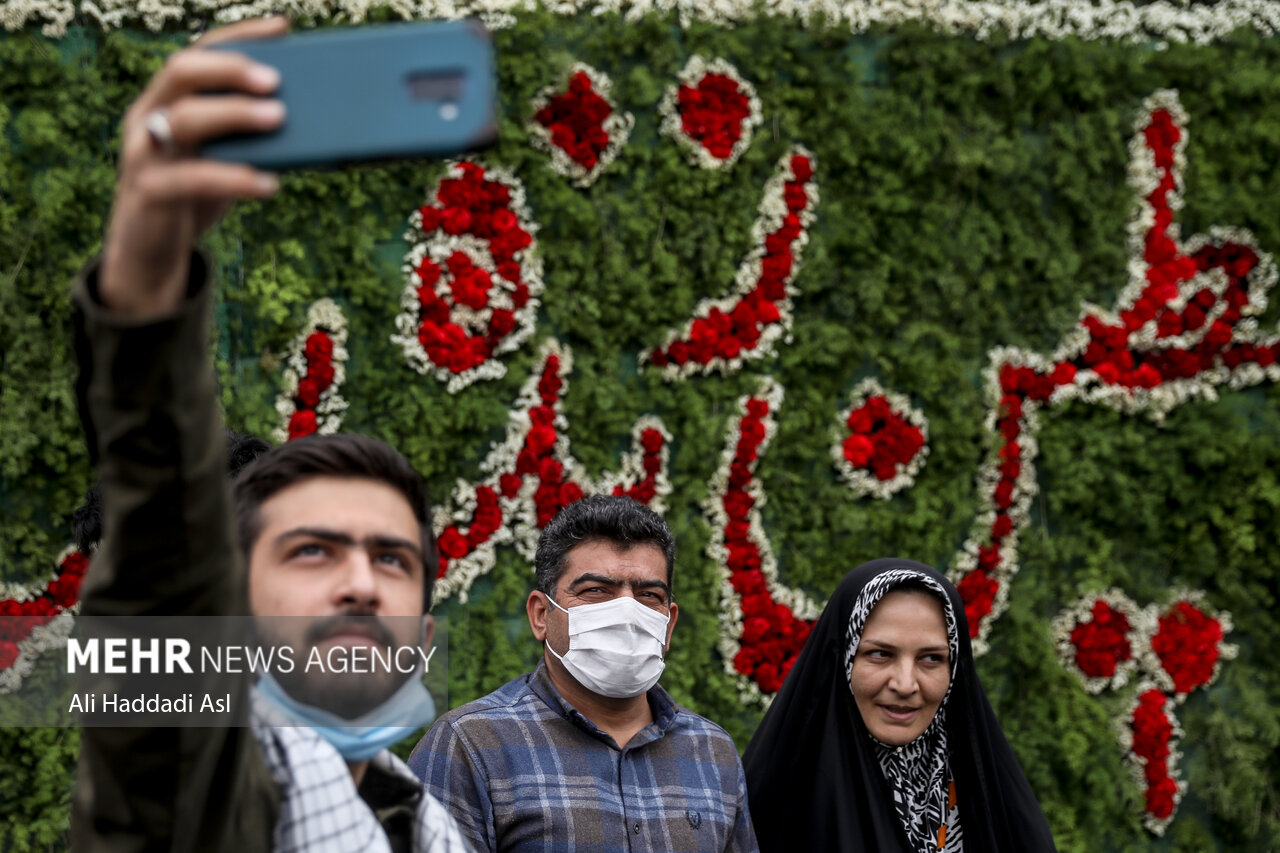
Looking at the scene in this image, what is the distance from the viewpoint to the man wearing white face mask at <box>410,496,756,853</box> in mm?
2170

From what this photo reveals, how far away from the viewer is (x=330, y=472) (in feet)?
3.64

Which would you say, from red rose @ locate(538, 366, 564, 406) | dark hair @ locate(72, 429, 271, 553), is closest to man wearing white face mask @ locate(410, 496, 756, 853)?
dark hair @ locate(72, 429, 271, 553)

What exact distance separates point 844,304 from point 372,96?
136 inches

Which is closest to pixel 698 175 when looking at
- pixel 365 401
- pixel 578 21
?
pixel 578 21

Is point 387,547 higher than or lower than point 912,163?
lower

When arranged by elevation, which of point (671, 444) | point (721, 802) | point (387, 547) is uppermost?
point (671, 444)

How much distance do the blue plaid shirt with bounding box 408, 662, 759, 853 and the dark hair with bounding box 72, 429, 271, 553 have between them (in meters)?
0.65

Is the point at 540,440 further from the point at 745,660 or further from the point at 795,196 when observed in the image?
the point at 795,196

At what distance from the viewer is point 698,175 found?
396 centimetres

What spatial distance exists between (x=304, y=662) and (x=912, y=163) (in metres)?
3.51

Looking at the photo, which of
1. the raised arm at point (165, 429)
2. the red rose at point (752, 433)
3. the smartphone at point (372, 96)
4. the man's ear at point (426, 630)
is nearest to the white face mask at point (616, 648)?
the man's ear at point (426, 630)

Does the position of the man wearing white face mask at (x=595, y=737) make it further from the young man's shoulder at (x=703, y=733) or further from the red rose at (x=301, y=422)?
the red rose at (x=301, y=422)

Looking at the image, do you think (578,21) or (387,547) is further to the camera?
(578,21)

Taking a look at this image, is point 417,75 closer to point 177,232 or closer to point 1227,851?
point 177,232
